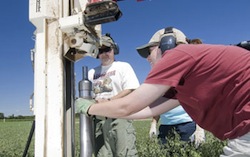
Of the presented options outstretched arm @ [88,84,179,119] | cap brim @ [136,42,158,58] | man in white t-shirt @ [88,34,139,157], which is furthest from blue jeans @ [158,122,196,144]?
outstretched arm @ [88,84,179,119]

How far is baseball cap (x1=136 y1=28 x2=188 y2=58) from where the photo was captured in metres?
2.56

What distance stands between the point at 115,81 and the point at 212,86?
7.60ft

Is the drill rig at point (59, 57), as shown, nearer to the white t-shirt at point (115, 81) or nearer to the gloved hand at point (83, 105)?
the gloved hand at point (83, 105)

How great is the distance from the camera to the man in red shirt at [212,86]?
62.8 inches

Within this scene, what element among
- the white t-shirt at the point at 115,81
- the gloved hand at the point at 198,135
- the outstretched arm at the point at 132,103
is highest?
the white t-shirt at the point at 115,81

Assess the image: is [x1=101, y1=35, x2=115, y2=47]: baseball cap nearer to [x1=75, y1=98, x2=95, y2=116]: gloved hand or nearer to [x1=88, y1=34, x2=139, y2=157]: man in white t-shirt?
[x1=88, y1=34, x2=139, y2=157]: man in white t-shirt

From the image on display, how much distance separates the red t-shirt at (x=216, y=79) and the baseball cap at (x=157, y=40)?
852mm

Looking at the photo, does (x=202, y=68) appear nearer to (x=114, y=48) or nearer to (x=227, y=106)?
(x=227, y=106)

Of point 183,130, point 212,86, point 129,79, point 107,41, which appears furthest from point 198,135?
point 212,86

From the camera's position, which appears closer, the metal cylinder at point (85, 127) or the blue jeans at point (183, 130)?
the metal cylinder at point (85, 127)

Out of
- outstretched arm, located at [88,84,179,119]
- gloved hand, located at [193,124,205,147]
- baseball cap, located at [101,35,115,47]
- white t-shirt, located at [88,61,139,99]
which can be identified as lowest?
gloved hand, located at [193,124,205,147]

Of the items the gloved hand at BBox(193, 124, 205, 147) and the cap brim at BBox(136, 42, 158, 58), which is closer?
the cap brim at BBox(136, 42, 158, 58)

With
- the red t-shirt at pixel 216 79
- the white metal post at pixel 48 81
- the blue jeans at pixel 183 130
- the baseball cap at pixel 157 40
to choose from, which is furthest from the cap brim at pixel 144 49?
the blue jeans at pixel 183 130

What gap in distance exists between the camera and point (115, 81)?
3898 millimetres
